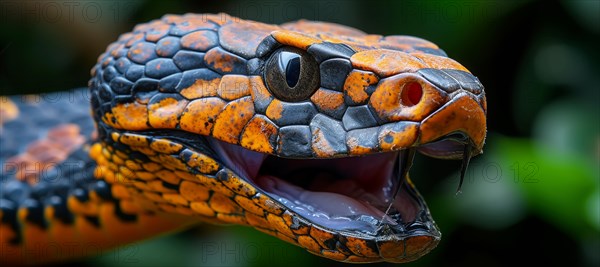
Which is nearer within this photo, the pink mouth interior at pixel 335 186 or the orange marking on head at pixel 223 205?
the pink mouth interior at pixel 335 186

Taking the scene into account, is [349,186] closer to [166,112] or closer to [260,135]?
[260,135]

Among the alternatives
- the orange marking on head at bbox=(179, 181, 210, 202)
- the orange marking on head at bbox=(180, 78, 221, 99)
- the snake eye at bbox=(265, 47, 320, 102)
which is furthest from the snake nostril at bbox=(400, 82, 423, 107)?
the orange marking on head at bbox=(179, 181, 210, 202)

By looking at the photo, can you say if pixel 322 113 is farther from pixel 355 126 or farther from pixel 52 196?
pixel 52 196

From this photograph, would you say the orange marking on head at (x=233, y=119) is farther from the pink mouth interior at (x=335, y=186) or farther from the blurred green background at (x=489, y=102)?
the blurred green background at (x=489, y=102)

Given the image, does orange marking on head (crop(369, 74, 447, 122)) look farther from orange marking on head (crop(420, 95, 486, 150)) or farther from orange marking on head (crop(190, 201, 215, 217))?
orange marking on head (crop(190, 201, 215, 217))

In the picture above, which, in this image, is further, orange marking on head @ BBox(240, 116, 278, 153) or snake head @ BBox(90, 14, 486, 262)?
→ orange marking on head @ BBox(240, 116, 278, 153)

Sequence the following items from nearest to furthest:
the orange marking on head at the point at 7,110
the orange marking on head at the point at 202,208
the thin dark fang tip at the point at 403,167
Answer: the thin dark fang tip at the point at 403,167
the orange marking on head at the point at 202,208
the orange marking on head at the point at 7,110

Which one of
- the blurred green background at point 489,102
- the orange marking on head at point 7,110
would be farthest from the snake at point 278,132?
the blurred green background at point 489,102
